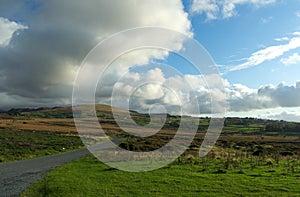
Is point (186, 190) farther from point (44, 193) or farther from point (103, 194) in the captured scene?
point (44, 193)

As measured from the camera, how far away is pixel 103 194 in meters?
18.1

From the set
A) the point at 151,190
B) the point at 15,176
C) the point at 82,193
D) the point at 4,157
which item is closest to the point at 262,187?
the point at 151,190

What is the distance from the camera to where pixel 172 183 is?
68.8 feet

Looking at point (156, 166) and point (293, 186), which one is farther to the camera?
point (156, 166)

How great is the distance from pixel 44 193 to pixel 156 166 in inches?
492

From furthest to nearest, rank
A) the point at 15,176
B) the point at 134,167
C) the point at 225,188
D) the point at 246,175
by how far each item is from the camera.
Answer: the point at 134,167, the point at 15,176, the point at 246,175, the point at 225,188

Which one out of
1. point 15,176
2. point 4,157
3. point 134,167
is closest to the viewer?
point 15,176

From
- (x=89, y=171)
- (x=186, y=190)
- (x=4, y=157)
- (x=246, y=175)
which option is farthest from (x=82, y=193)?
(x=4, y=157)

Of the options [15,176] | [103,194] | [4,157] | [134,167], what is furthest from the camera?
[4,157]

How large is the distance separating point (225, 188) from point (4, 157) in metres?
30.9

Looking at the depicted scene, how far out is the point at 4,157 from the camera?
3916 cm

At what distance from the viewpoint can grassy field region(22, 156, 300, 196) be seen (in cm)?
1848

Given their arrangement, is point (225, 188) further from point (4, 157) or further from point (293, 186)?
point (4, 157)

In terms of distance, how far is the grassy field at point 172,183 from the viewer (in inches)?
728
